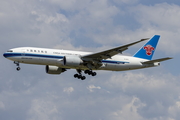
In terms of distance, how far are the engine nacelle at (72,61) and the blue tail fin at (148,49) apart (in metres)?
12.2

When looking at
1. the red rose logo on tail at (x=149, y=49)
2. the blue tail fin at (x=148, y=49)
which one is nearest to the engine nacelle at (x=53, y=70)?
the blue tail fin at (x=148, y=49)

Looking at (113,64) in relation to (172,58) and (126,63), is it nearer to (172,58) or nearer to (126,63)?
(126,63)

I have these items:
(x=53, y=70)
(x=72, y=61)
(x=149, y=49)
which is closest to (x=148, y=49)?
(x=149, y=49)

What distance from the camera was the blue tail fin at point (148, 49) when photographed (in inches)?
2778

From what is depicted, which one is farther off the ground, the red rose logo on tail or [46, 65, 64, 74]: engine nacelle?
the red rose logo on tail

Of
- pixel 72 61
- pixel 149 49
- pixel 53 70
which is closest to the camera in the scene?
pixel 72 61

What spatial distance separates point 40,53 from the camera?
61.3 m

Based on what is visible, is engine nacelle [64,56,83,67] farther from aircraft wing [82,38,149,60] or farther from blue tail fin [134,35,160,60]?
blue tail fin [134,35,160,60]

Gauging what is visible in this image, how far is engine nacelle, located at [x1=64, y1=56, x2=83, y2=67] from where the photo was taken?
6175 cm

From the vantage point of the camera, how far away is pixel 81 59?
208ft

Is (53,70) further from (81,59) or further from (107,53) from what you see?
(107,53)

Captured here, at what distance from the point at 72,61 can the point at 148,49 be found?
16.4 m

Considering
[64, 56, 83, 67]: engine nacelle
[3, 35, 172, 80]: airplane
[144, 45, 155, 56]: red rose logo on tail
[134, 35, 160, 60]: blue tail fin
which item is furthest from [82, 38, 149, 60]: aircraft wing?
[144, 45, 155, 56]: red rose logo on tail

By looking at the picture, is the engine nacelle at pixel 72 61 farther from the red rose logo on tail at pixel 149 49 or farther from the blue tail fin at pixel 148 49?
the red rose logo on tail at pixel 149 49
